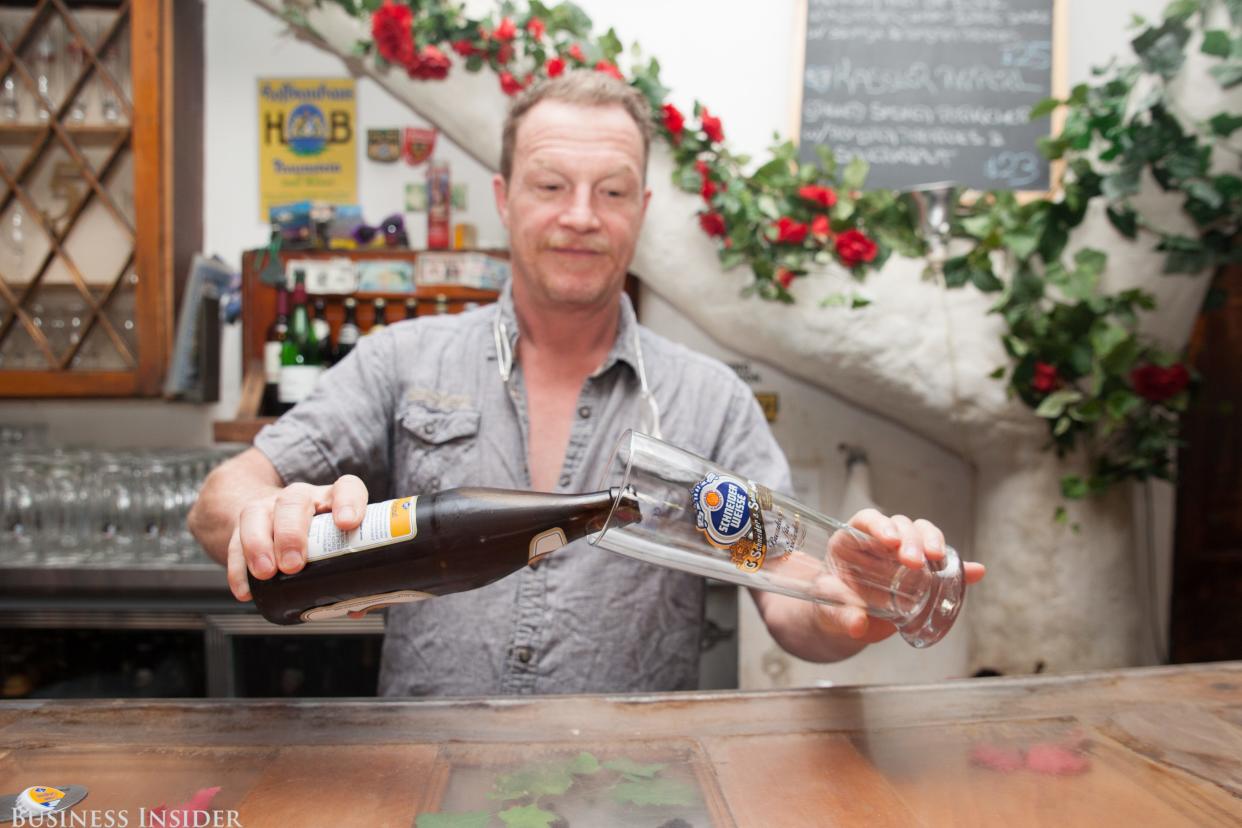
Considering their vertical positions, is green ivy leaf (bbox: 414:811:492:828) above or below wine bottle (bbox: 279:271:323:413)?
below

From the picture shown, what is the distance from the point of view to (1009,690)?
90cm

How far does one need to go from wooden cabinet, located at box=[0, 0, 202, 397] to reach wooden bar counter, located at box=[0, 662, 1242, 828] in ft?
5.62

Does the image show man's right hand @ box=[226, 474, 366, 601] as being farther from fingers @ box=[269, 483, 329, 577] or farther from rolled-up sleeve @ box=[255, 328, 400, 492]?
rolled-up sleeve @ box=[255, 328, 400, 492]

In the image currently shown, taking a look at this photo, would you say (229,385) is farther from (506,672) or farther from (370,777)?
(370,777)

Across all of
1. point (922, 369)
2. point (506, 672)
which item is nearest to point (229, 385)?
point (506, 672)

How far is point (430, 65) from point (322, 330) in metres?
0.76

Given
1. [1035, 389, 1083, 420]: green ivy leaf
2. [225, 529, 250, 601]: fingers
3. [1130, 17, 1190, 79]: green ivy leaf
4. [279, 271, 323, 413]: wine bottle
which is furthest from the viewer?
[279, 271, 323, 413]: wine bottle

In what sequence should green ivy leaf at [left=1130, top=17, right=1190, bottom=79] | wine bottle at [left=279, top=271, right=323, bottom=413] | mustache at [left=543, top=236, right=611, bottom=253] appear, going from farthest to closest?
1. wine bottle at [left=279, top=271, right=323, bottom=413]
2. green ivy leaf at [left=1130, top=17, right=1190, bottom=79]
3. mustache at [left=543, top=236, right=611, bottom=253]

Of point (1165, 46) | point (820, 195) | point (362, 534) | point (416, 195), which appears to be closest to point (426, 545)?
point (362, 534)

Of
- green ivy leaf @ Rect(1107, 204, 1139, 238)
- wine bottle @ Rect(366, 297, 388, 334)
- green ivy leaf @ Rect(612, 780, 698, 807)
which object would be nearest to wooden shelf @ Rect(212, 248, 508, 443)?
wine bottle @ Rect(366, 297, 388, 334)

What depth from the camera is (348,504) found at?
→ 26.7 inches

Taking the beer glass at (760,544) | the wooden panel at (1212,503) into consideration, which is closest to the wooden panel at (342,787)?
the beer glass at (760,544)

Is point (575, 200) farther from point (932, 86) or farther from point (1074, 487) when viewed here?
point (932, 86)

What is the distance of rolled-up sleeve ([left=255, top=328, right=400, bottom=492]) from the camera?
1131 mm
